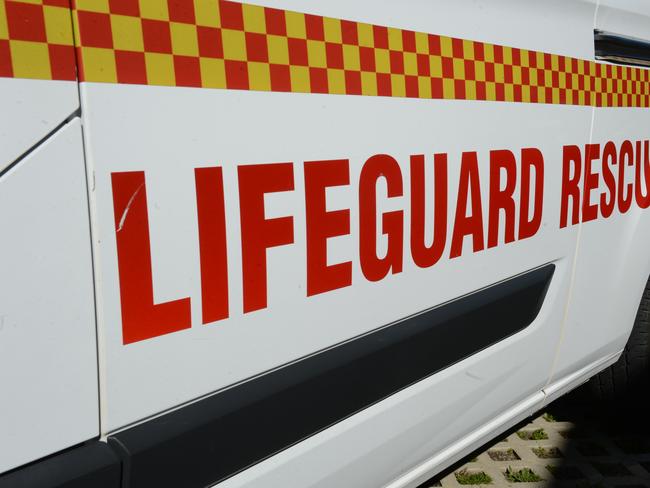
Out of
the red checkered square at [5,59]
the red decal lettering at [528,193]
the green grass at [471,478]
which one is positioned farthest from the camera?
the green grass at [471,478]

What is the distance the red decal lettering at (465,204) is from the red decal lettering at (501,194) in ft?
0.17

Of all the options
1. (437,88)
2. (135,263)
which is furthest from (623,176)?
(135,263)

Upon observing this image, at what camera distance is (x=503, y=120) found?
4.90 ft

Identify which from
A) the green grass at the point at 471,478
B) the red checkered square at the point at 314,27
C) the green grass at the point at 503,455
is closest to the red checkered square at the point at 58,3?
the red checkered square at the point at 314,27

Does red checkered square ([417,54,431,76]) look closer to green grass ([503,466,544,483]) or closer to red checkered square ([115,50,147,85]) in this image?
red checkered square ([115,50,147,85])

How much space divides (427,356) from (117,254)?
76 cm

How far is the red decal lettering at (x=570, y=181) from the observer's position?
5.59 ft

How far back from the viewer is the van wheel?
2324mm

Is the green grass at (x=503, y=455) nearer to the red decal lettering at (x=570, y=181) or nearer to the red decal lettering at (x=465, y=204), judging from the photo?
the red decal lettering at (x=570, y=181)

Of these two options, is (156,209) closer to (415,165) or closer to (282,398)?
(282,398)

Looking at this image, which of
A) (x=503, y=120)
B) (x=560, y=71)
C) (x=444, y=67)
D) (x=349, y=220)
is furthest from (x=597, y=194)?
(x=349, y=220)

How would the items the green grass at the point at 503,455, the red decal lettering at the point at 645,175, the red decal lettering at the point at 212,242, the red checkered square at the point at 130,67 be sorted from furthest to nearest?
the green grass at the point at 503,455, the red decal lettering at the point at 645,175, the red decal lettering at the point at 212,242, the red checkered square at the point at 130,67

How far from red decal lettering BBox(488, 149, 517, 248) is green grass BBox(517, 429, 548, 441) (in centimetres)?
116

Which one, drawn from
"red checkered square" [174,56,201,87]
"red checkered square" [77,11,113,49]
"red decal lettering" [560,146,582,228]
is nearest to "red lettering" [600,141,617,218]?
"red decal lettering" [560,146,582,228]
